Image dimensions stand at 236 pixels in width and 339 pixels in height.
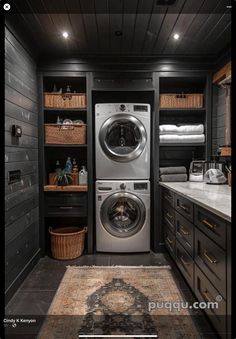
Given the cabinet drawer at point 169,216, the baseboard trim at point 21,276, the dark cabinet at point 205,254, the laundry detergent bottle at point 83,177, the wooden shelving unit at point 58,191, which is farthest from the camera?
the laundry detergent bottle at point 83,177

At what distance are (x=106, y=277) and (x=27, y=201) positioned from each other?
3.44ft

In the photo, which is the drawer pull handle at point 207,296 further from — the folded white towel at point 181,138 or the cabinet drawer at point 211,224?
the folded white towel at point 181,138

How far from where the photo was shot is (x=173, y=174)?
288 centimetres

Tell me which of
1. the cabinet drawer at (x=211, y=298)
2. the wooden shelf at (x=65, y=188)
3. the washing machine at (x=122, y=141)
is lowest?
the cabinet drawer at (x=211, y=298)

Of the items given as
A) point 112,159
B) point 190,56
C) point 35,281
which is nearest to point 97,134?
point 112,159

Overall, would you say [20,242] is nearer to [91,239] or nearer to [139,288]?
[91,239]

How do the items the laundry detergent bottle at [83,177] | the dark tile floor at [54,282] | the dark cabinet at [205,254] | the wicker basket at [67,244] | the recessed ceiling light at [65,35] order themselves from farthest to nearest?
the laundry detergent bottle at [83,177]
the wicker basket at [67,244]
the recessed ceiling light at [65,35]
the dark tile floor at [54,282]
the dark cabinet at [205,254]

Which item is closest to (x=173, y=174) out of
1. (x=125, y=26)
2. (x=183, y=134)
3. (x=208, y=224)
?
(x=183, y=134)

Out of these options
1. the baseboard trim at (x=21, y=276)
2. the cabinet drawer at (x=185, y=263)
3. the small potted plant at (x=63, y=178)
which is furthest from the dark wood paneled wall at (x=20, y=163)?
the cabinet drawer at (x=185, y=263)

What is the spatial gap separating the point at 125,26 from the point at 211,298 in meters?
2.19

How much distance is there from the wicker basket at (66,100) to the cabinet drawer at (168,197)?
4.41 feet

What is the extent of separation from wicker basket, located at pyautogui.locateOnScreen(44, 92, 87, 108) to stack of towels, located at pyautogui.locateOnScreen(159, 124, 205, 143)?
968mm

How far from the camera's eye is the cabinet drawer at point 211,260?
1.34 m

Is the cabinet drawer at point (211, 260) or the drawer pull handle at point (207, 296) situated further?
the drawer pull handle at point (207, 296)
